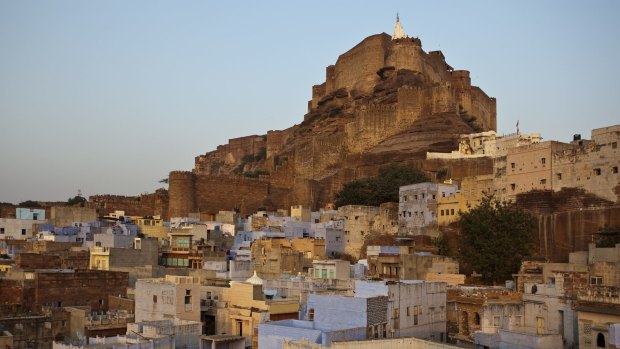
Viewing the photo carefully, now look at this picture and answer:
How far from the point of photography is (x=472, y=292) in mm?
27625

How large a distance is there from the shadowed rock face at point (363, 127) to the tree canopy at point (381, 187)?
320cm

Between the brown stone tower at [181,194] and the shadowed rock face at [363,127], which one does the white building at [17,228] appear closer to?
the brown stone tower at [181,194]

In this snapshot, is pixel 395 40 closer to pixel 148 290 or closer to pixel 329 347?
pixel 148 290

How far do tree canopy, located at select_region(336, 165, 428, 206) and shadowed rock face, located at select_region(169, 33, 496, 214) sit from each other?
10.5 feet

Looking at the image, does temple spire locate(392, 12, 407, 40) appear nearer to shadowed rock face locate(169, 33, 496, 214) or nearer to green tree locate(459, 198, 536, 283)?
shadowed rock face locate(169, 33, 496, 214)

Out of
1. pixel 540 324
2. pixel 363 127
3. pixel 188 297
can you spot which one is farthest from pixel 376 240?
pixel 363 127

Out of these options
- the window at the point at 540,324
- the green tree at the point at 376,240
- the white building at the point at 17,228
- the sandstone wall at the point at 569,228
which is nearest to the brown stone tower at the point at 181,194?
the white building at the point at 17,228

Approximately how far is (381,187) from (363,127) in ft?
56.9

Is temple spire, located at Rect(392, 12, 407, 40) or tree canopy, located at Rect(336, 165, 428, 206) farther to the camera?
temple spire, located at Rect(392, 12, 407, 40)

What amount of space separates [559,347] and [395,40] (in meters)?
61.5

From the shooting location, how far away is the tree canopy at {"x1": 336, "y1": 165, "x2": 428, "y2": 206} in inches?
2104

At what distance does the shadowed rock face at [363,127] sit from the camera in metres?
65.1

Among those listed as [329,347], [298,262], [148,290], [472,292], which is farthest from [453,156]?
[329,347]

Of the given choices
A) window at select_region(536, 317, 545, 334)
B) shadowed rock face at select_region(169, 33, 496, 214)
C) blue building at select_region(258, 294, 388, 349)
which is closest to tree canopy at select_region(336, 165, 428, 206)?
shadowed rock face at select_region(169, 33, 496, 214)
